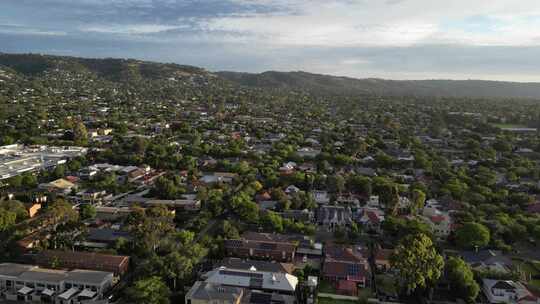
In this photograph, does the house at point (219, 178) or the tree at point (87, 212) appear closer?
the tree at point (87, 212)

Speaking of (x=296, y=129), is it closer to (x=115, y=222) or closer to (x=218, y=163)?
(x=218, y=163)

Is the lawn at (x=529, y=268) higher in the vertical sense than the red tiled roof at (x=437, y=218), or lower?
lower

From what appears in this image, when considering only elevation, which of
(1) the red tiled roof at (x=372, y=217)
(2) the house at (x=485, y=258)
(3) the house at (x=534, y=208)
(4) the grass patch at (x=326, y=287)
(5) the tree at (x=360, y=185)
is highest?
(5) the tree at (x=360, y=185)

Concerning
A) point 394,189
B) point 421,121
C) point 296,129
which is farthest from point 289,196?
point 421,121

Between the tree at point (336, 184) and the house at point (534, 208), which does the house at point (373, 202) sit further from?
the house at point (534, 208)

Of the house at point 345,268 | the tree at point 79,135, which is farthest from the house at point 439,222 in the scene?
the tree at point 79,135

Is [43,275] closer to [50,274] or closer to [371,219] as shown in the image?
[50,274]

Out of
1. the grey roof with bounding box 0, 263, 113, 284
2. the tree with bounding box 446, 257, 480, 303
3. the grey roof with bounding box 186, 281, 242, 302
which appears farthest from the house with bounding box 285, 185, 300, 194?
the grey roof with bounding box 0, 263, 113, 284

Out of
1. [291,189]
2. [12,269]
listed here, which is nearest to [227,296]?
[12,269]
